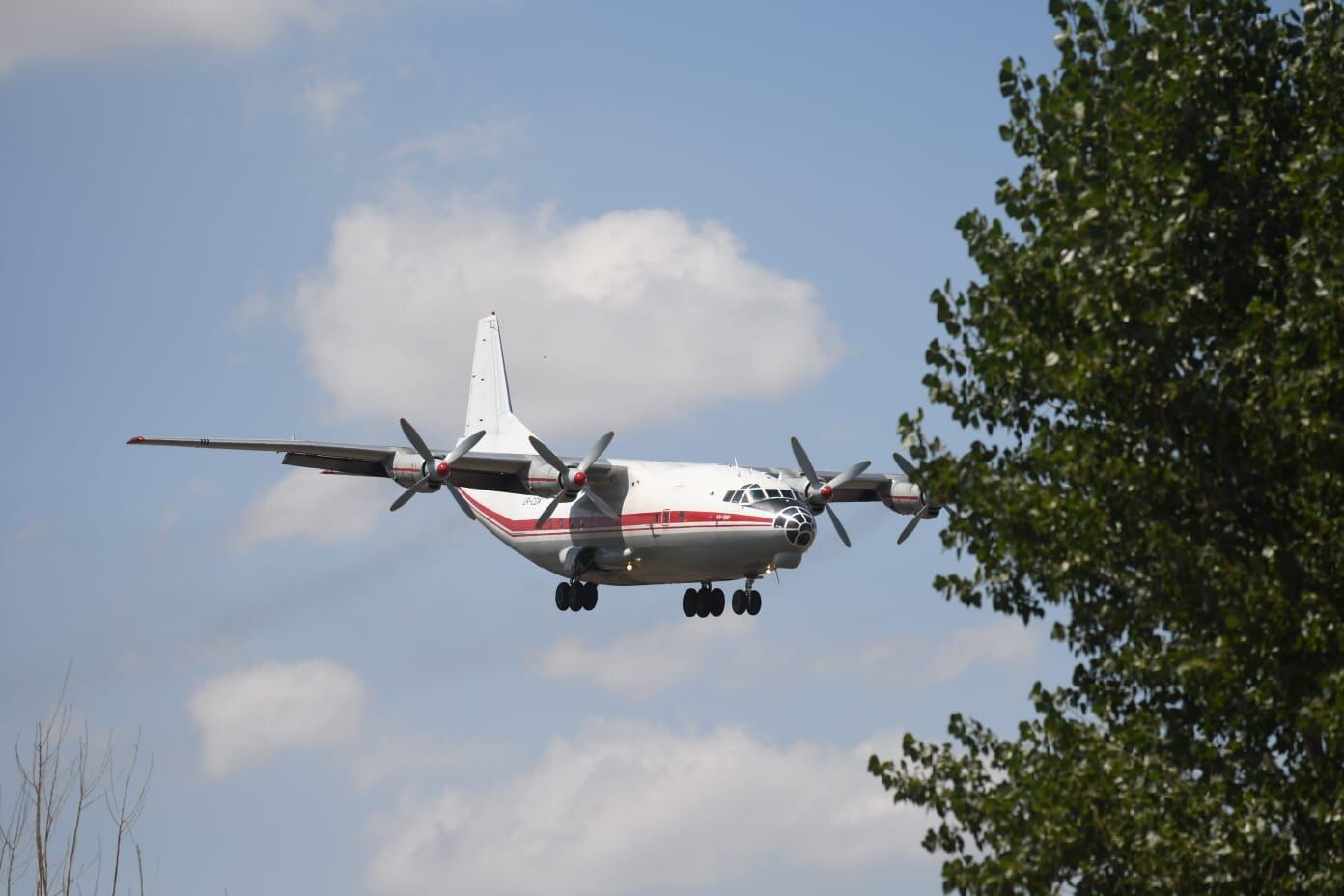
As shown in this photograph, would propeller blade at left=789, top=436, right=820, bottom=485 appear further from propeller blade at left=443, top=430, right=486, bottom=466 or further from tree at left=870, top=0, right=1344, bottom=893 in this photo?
tree at left=870, top=0, right=1344, bottom=893

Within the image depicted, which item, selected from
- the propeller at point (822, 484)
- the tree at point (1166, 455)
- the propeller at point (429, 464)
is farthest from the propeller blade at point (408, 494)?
the tree at point (1166, 455)

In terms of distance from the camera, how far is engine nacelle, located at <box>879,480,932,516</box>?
5988cm

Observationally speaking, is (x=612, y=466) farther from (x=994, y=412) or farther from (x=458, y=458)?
(x=994, y=412)

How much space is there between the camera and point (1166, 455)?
69.4ft

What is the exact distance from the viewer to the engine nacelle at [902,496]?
5988 cm

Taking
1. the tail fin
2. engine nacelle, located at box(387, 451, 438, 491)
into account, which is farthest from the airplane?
the tail fin

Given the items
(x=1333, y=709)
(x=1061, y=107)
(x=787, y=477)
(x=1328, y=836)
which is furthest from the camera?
(x=787, y=477)

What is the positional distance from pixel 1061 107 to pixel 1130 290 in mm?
3013

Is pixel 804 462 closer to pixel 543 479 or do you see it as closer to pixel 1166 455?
pixel 543 479

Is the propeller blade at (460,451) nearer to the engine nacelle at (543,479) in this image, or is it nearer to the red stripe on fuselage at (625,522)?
the engine nacelle at (543,479)

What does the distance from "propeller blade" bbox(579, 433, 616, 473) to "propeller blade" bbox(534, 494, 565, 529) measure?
118 centimetres

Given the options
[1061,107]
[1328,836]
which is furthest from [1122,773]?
[1061,107]

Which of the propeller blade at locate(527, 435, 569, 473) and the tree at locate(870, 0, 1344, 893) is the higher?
the propeller blade at locate(527, 435, 569, 473)

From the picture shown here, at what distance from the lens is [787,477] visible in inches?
2296
